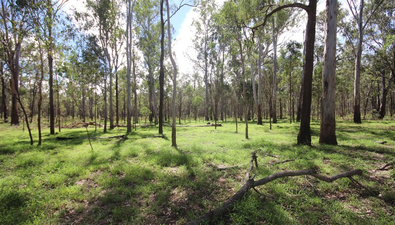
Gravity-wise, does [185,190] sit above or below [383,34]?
below

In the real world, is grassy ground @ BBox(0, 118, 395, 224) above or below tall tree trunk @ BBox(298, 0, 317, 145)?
below

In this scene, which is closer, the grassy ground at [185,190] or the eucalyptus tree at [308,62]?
the grassy ground at [185,190]

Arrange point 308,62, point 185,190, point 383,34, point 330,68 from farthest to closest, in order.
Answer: point 383,34 < point 308,62 < point 330,68 < point 185,190

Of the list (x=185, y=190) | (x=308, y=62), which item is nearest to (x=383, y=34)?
(x=308, y=62)

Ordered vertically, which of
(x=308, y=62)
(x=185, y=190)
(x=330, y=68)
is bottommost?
(x=185, y=190)

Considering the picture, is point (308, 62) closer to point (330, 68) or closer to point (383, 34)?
point (330, 68)

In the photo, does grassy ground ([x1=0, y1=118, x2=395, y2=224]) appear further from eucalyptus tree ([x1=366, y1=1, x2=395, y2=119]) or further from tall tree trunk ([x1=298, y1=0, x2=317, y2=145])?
eucalyptus tree ([x1=366, y1=1, x2=395, y2=119])

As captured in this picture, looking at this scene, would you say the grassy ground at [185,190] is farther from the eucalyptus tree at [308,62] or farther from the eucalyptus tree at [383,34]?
the eucalyptus tree at [383,34]

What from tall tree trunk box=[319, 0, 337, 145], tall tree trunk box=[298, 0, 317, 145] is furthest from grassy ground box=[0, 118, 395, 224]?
tall tree trunk box=[319, 0, 337, 145]

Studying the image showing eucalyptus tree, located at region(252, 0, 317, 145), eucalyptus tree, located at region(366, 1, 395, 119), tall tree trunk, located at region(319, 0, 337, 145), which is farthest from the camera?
eucalyptus tree, located at region(366, 1, 395, 119)

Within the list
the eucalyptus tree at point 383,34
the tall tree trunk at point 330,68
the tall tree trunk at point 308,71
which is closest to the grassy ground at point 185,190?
the tall tree trunk at point 308,71

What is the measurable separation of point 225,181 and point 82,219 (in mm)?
3246

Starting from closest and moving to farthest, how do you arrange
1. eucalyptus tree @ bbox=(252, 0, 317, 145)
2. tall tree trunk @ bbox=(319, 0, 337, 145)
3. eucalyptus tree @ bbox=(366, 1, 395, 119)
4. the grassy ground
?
the grassy ground
tall tree trunk @ bbox=(319, 0, 337, 145)
eucalyptus tree @ bbox=(252, 0, 317, 145)
eucalyptus tree @ bbox=(366, 1, 395, 119)

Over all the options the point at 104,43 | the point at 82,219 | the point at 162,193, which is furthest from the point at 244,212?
the point at 104,43
